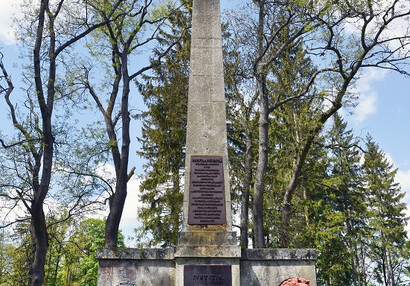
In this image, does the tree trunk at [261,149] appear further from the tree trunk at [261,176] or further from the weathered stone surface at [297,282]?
the weathered stone surface at [297,282]

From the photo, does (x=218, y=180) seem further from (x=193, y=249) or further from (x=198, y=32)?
(x=198, y=32)

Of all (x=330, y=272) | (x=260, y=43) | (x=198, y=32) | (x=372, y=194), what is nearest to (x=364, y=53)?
(x=260, y=43)

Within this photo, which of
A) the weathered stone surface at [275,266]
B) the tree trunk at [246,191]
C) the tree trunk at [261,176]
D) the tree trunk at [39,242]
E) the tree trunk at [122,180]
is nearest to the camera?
A: the weathered stone surface at [275,266]

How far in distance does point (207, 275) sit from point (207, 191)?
1247 mm

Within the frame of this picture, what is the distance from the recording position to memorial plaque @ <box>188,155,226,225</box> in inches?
246

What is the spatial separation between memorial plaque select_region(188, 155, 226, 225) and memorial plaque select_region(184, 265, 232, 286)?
657mm

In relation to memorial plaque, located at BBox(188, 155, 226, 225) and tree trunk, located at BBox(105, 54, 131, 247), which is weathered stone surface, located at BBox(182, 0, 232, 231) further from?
tree trunk, located at BBox(105, 54, 131, 247)

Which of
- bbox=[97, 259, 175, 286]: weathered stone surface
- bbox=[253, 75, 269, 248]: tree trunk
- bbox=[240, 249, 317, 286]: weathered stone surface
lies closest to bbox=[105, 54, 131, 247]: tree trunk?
bbox=[253, 75, 269, 248]: tree trunk

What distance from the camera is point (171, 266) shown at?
242 inches

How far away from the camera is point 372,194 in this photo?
1254 inches

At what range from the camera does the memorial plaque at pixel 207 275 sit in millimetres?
5781

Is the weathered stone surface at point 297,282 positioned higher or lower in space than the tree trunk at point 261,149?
lower

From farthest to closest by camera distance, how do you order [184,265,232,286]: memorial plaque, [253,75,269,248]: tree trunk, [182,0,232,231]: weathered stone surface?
[253,75,269,248]: tree trunk, [182,0,232,231]: weathered stone surface, [184,265,232,286]: memorial plaque

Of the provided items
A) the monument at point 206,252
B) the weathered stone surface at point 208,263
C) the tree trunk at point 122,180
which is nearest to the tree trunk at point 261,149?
the tree trunk at point 122,180
